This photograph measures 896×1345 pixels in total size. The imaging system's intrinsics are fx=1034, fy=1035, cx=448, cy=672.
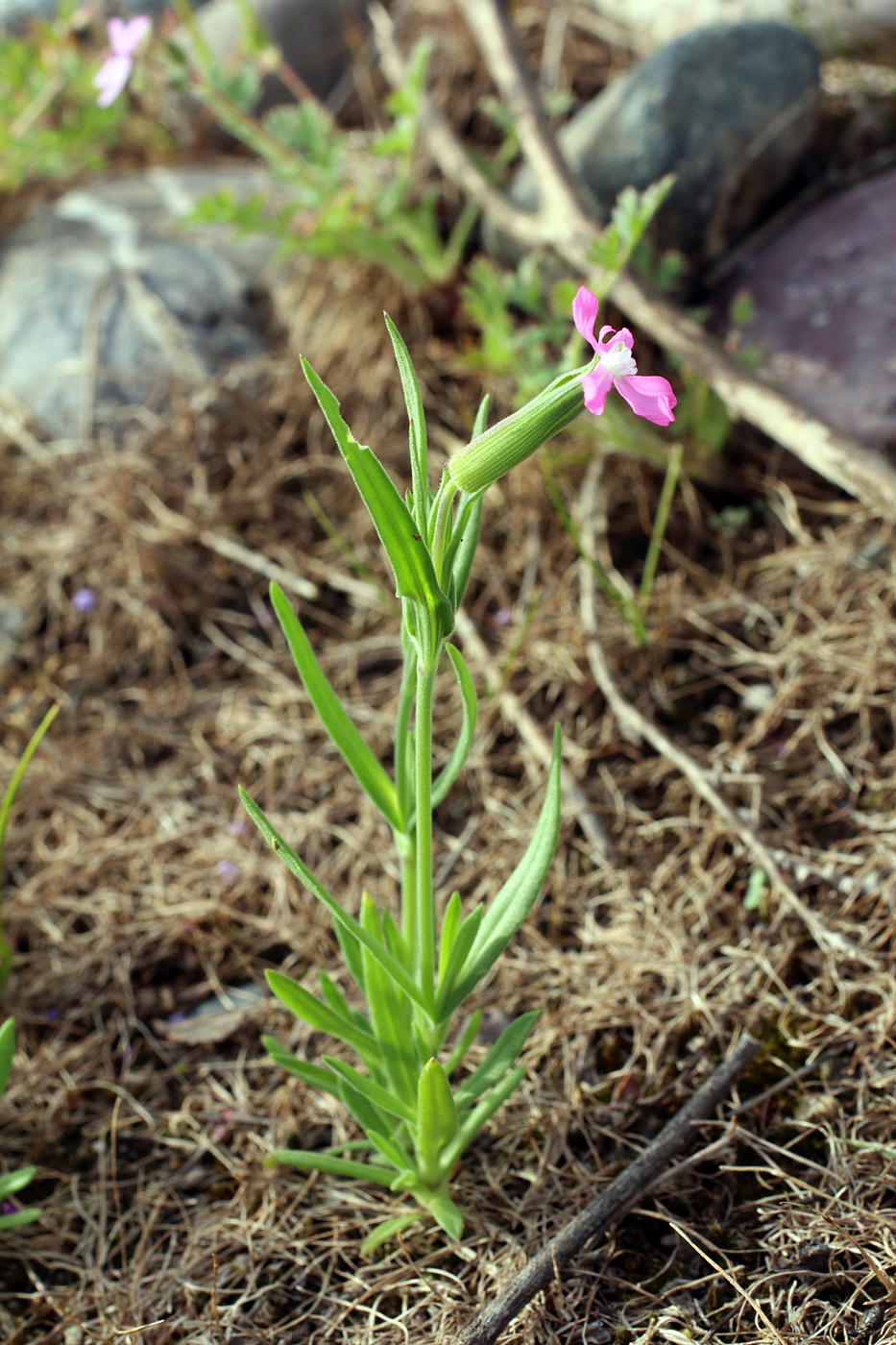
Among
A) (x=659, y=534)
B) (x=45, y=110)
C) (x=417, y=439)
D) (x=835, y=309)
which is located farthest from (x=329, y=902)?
(x=45, y=110)

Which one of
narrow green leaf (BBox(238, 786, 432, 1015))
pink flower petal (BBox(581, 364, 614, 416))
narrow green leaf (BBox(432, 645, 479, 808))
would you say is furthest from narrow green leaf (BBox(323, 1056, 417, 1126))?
pink flower petal (BBox(581, 364, 614, 416))

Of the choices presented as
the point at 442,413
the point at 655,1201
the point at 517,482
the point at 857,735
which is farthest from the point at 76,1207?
the point at 442,413

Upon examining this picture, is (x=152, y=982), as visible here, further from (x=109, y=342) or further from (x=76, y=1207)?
(x=109, y=342)

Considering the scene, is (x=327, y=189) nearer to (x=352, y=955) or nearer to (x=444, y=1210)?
(x=352, y=955)

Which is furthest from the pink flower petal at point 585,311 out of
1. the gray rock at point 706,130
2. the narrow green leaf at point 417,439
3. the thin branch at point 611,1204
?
the gray rock at point 706,130

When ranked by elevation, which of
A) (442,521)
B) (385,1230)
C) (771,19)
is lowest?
(385,1230)

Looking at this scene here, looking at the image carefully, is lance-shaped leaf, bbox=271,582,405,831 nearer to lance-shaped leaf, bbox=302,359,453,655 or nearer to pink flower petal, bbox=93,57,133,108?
lance-shaped leaf, bbox=302,359,453,655
